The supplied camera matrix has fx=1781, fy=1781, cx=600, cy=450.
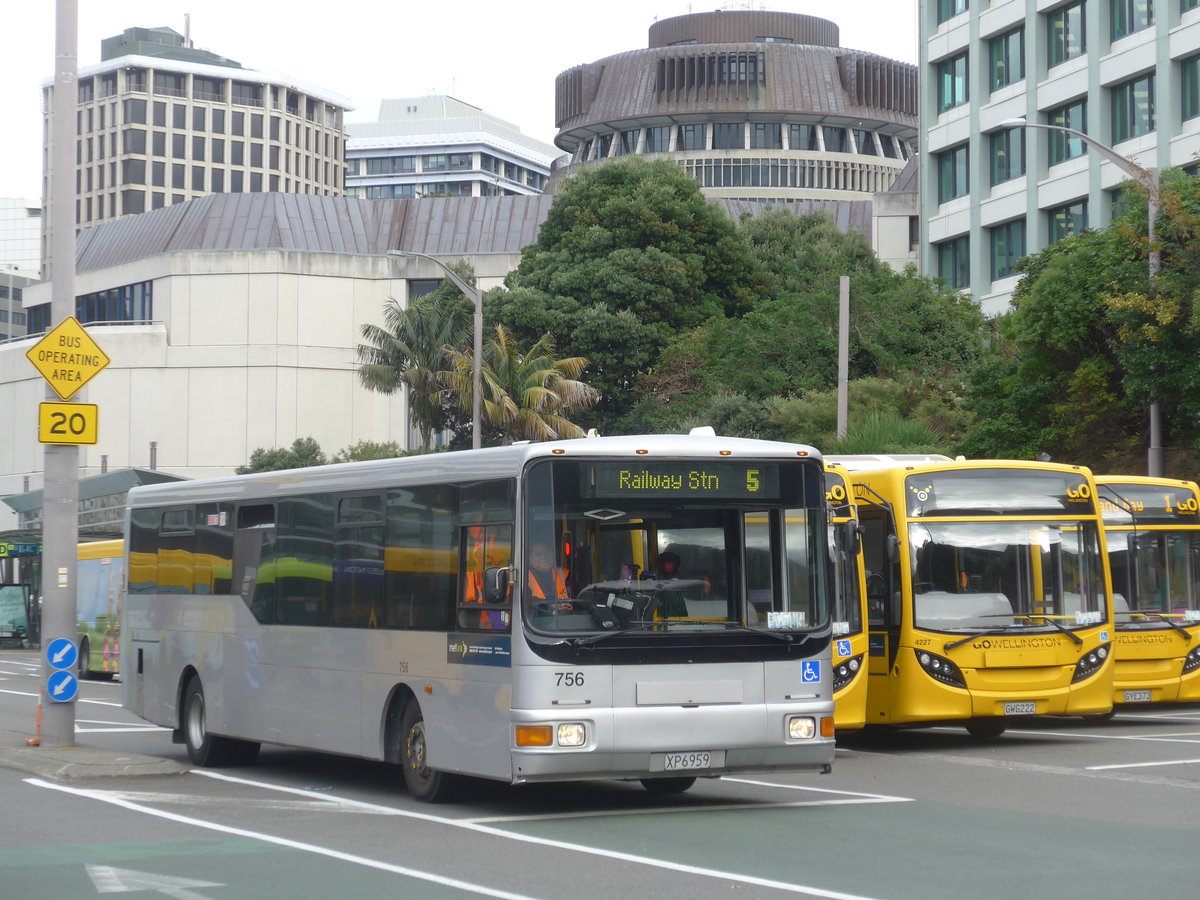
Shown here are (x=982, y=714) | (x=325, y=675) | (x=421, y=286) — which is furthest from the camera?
(x=421, y=286)

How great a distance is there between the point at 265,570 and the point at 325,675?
1628 millimetres

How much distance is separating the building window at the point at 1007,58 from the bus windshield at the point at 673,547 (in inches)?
1991

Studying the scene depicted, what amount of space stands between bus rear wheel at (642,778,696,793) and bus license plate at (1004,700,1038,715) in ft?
15.6

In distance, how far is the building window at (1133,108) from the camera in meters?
53.0

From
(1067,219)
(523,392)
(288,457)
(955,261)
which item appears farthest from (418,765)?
(288,457)

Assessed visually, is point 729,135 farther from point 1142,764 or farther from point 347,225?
point 1142,764

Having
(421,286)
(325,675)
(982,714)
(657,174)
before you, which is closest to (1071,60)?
(657,174)

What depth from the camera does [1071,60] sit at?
56.8 meters

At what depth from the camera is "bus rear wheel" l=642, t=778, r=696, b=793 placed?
1362 cm

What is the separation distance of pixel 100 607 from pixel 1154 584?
86.4 ft

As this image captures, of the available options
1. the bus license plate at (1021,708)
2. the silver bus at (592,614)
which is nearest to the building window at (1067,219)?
the bus license plate at (1021,708)

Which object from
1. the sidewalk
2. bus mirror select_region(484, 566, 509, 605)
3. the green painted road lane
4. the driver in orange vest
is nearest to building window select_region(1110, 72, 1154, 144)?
the sidewalk

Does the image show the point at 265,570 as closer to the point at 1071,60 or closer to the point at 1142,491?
the point at 1142,491

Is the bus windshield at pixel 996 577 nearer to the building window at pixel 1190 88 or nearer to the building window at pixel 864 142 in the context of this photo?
the building window at pixel 1190 88
